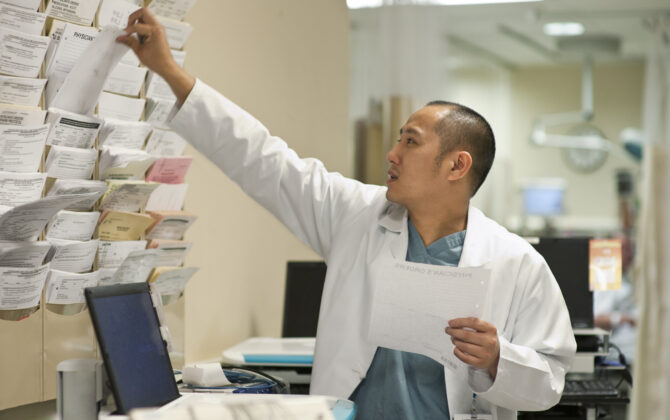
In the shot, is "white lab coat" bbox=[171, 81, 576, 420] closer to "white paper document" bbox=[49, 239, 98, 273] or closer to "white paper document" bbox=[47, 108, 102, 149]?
"white paper document" bbox=[47, 108, 102, 149]

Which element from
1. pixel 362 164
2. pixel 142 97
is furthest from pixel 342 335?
pixel 362 164

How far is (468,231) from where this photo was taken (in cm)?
168

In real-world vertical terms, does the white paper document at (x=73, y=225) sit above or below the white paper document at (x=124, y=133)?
below

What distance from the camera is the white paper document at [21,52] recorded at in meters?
1.22

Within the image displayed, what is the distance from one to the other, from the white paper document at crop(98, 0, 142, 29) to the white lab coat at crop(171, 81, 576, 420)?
200 mm

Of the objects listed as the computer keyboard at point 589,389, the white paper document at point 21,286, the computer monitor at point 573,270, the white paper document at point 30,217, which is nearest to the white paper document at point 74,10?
the white paper document at point 30,217

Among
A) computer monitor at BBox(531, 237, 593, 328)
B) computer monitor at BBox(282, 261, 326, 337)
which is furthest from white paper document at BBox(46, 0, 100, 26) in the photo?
computer monitor at BBox(531, 237, 593, 328)

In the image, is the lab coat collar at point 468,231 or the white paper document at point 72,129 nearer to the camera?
the white paper document at point 72,129

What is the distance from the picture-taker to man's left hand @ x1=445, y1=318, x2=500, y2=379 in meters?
1.33

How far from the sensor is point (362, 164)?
4133 millimetres

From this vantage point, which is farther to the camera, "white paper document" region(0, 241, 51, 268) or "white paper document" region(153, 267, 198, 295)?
"white paper document" region(153, 267, 198, 295)

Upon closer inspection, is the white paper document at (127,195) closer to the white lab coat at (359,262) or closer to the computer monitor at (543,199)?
the white lab coat at (359,262)

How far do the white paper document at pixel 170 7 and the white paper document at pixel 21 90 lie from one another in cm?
43

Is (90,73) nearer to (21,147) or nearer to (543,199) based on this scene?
(21,147)
